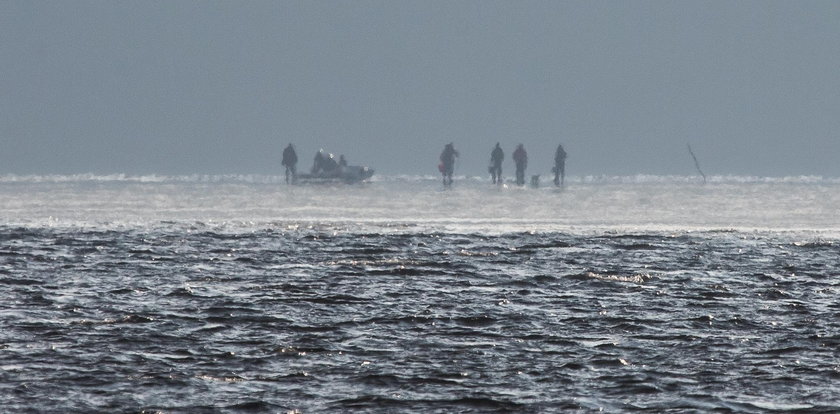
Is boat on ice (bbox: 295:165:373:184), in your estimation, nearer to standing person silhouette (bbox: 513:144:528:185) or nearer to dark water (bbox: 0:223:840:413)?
standing person silhouette (bbox: 513:144:528:185)

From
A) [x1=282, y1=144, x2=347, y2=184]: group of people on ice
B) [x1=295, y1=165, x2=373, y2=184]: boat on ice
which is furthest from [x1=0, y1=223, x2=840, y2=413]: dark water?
[x1=282, y1=144, x2=347, y2=184]: group of people on ice

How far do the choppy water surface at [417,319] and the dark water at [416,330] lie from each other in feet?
0.11

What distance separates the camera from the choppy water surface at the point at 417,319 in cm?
968

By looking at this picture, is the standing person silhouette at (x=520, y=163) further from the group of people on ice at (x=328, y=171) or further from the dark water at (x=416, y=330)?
the dark water at (x=416, y=330)

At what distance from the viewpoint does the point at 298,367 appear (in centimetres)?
1061

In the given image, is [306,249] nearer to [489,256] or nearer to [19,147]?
[489,256]

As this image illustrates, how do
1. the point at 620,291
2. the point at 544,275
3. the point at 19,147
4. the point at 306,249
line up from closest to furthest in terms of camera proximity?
the point at 620,291, the point at 544,275, the point at 306,249, the point at 19,147

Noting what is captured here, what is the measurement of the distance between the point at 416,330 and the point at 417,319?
0.65m

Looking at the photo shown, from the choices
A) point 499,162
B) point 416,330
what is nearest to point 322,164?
point 499,162

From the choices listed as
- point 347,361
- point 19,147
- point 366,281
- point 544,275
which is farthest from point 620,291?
point 19,147

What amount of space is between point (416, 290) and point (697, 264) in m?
4.88

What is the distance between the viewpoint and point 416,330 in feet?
40.7

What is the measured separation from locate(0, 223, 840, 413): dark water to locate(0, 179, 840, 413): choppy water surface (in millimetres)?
33

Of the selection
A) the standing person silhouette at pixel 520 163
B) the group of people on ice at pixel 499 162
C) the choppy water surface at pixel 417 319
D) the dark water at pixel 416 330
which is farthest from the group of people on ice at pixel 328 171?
the dark water at pixel 416 330
